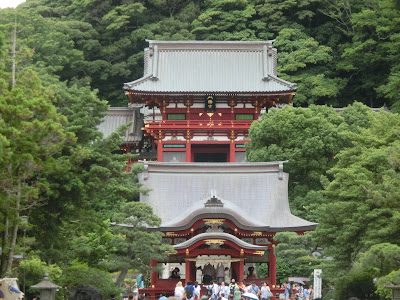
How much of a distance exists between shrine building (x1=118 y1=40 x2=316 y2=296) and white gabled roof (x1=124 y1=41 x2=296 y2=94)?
0.06 m

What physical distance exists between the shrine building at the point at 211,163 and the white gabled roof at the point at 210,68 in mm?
58

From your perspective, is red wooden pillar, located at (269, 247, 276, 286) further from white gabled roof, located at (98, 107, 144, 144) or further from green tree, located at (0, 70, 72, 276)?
white gabled roof, located at (98, 107, 144, 144)

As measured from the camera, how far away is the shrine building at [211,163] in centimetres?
3575

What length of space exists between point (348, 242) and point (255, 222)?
748cm

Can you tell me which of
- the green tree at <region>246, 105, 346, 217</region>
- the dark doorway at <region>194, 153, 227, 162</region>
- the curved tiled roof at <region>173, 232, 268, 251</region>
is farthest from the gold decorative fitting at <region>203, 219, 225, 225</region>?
the dark doorway at <region>194, 153, 227, 162</region>

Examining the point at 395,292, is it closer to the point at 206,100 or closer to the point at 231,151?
the point at 231,151

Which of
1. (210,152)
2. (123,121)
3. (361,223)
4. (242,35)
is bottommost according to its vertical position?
(210,152)

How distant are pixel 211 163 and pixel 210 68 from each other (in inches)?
656

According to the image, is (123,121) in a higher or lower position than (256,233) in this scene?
higher

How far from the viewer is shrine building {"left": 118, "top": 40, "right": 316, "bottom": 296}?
35750 mm

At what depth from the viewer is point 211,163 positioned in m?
41.2

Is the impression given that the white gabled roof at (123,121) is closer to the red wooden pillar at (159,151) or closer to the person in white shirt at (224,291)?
the red wooden pillar at (159,151)

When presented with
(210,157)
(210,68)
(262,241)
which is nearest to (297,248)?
(262,241)

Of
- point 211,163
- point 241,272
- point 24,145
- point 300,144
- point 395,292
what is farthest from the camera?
point 300,144
